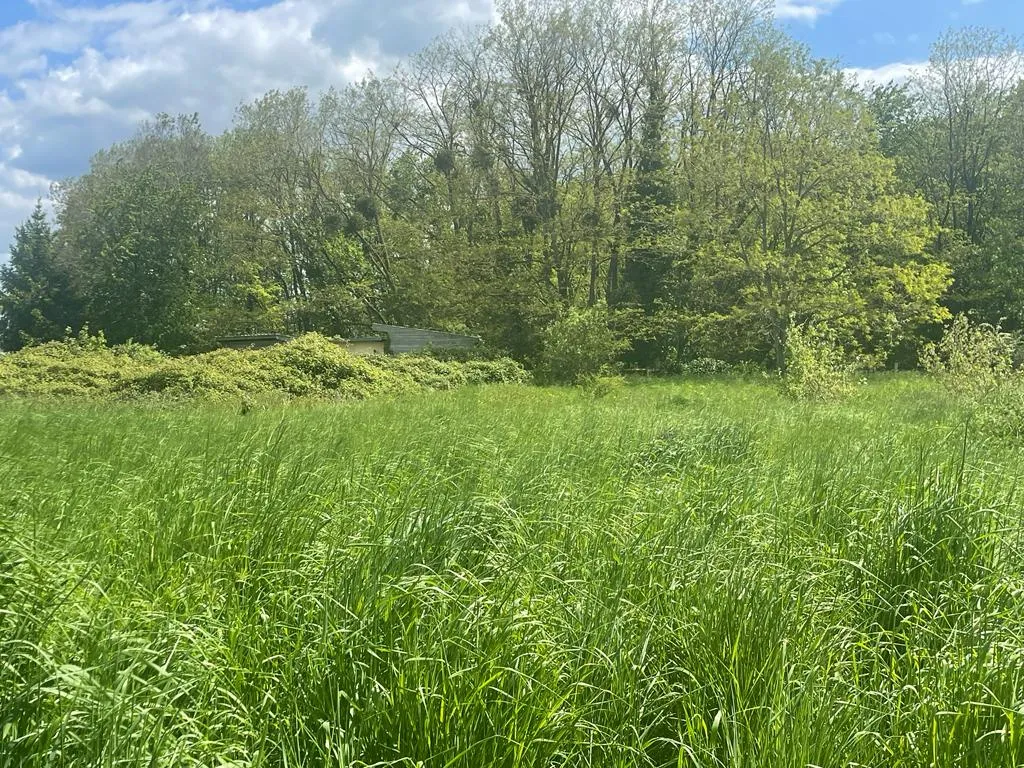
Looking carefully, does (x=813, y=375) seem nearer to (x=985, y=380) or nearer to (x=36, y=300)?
(x=985, y=380)

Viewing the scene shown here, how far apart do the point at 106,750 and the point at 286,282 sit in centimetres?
4479

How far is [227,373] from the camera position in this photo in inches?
731

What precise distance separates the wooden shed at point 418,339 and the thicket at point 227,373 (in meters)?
4.73

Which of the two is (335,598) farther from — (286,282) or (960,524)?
(286,282)

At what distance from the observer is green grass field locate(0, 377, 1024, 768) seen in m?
2.37

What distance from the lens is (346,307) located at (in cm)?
3703

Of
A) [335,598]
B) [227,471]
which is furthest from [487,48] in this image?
[335,598]

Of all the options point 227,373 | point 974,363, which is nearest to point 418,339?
point 227,373

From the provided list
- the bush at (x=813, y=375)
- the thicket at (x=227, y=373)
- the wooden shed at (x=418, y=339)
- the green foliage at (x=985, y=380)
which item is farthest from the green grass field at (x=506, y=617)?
the wooden shed at (x=418, y=339)

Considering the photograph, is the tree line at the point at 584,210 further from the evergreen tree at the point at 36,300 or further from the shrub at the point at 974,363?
the shrub at the point at 974,363

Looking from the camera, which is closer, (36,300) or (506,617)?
(506,617)

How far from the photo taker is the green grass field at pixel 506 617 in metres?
2.37

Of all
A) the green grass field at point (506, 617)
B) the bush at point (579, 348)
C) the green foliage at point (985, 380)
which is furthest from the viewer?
the bush at point (579, 348)

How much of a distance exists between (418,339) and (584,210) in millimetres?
9184
